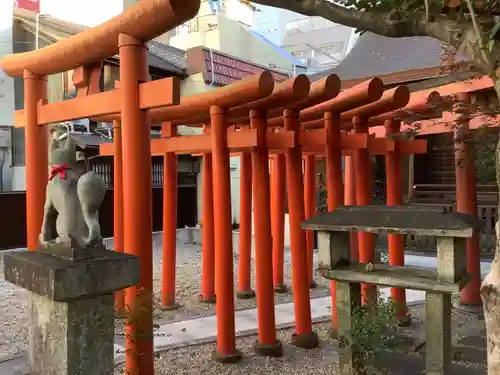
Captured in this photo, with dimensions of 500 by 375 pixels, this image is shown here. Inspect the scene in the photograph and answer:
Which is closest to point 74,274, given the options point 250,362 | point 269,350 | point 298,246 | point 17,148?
point 250,362

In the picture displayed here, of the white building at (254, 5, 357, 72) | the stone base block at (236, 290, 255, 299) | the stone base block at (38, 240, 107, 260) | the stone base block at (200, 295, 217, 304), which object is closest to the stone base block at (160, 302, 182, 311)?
the stone base block at (200, 295, 217, 304)

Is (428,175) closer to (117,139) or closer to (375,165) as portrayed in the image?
(375,165)

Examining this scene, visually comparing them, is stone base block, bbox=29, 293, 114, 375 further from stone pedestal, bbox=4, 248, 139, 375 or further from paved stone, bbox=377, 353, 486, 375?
paved stone, bbox=377, 353, 486, 375

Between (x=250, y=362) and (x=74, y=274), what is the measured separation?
289cm

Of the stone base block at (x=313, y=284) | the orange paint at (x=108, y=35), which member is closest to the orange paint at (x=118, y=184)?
the orange paint at (x=108, y=35)

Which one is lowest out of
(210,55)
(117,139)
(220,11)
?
(117,139)

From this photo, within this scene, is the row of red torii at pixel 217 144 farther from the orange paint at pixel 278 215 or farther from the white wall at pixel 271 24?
the white wall at pixel 271 24

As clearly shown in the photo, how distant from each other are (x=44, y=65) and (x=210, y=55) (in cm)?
1189

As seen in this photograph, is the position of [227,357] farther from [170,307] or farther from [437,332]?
Result: [170,307]

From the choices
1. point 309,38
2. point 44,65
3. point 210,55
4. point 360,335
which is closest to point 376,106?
point 360,335

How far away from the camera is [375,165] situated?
13367mm

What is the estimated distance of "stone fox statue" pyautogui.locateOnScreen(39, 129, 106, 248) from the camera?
3.35 m

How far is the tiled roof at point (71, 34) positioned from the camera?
13414mm

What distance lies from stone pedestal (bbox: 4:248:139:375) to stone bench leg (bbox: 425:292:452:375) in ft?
7.47
